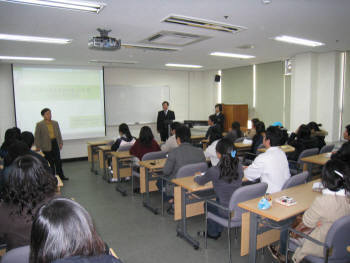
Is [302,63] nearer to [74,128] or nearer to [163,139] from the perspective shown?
[163,139]

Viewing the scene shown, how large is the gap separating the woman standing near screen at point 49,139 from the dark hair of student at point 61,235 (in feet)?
17.4

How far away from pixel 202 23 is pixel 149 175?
2.62m

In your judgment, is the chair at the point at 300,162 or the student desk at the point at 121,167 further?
the student desk at the point at 121,167

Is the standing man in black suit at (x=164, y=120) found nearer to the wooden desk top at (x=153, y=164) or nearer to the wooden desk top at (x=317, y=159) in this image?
the wooden desk top at (x=153, y=164)

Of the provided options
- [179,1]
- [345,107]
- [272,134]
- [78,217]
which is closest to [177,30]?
[179,1]

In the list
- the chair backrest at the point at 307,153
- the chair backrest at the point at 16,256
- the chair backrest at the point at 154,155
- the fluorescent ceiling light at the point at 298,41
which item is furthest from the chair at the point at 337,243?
the fluorescent ceiling light at the point at 298,41

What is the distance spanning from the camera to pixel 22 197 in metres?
2.02

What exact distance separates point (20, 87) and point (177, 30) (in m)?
5.51

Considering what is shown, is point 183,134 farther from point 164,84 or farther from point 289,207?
point 164,84

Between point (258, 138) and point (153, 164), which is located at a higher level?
point (258, 138)

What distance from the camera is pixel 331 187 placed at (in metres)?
2.14

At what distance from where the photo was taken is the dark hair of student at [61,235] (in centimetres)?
101

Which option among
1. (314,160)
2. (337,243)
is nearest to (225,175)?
(337,243)

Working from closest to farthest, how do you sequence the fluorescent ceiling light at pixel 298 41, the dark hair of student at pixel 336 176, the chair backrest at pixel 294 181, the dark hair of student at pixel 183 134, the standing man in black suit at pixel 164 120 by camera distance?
the dark hair of student at pixel 336 176
the chair backrest at pixel 294 181
the dark hair of student at pixel 183 134
the fluorescent ceiling light at pixel 298 41
the standing man in black suit at pixel 164 120
